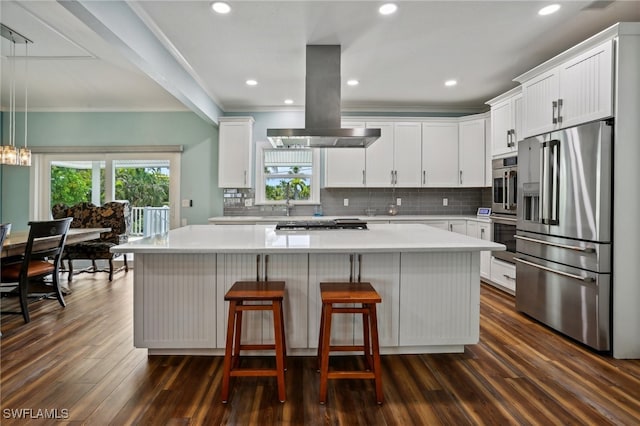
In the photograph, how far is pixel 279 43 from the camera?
3252 mm

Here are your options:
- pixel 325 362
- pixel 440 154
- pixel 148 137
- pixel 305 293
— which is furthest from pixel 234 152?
pixel 325 362

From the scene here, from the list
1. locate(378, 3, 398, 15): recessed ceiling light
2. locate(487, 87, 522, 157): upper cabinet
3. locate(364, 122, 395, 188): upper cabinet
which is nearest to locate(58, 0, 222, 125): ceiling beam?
locate(378, 3, 398, 15): recessed ceiling light

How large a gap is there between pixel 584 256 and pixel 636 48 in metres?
1.54

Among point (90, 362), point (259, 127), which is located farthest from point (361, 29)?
point (90, 362)

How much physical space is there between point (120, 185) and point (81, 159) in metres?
0.71

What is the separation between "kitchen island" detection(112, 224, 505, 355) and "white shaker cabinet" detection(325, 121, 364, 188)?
9.16 feet

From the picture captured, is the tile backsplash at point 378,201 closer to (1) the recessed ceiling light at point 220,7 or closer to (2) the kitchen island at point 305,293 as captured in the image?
(2) the kitchen island at point 305,293

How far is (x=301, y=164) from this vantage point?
5.50 metres

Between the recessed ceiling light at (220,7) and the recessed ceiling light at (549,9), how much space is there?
243 centimetres

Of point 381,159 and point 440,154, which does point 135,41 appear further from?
point 440,154

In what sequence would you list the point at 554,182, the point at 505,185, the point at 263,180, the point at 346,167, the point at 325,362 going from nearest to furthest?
the point at 325,362, the point at 554,182, the point at 505,185, the point at 346,167, the point at 263,180

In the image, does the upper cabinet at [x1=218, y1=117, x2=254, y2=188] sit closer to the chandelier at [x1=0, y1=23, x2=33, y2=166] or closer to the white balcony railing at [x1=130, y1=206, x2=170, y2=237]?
the white balcony railing at [x1=130, y1=206, x2=170, y2=237]

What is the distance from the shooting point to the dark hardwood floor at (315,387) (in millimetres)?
1838

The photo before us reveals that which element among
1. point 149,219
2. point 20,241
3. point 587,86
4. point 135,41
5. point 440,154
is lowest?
point 20,241
